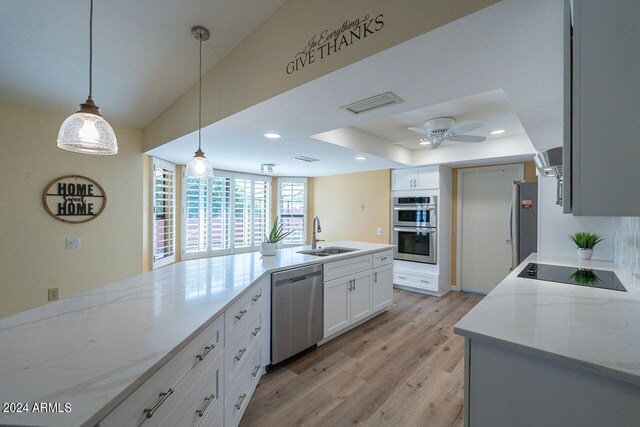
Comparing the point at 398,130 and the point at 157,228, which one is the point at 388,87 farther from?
the point at 157,228

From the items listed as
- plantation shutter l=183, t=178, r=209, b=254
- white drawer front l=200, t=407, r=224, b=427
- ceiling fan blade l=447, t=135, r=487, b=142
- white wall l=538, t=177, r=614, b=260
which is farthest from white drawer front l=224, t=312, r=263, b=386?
white wall l=538, t=177, r=614, b=260

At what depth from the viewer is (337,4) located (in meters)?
1.40

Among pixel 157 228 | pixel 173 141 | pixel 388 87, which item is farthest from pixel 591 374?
pixel 157 228

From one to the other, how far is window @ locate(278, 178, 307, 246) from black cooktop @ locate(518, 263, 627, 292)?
14.1 feet

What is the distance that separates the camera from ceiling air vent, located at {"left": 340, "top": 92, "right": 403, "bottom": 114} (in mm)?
1716

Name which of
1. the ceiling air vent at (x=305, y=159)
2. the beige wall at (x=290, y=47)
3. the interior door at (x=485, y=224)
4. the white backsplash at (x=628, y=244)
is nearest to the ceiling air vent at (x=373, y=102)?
the beige wall at (x=290, y=47)

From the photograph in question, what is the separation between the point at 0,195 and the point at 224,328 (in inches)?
110

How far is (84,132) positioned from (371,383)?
8.09 ft

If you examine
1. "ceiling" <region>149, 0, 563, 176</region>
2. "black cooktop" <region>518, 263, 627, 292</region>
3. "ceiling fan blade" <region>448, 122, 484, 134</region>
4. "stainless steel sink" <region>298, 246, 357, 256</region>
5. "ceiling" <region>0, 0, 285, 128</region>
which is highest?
"ceiling" <region>0, 0, 285, 128</region>

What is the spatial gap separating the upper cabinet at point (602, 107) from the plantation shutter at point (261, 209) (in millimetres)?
4887

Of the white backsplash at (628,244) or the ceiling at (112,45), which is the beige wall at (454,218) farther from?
the ceiling at (112,45)

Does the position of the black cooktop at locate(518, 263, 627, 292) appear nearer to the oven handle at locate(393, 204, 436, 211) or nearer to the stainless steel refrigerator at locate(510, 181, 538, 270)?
the stainless steel refrigerator at locate(510, 181, 538, 270)

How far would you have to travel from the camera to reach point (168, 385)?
916 mm

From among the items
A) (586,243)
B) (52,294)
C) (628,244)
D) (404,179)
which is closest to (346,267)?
(628,244)
